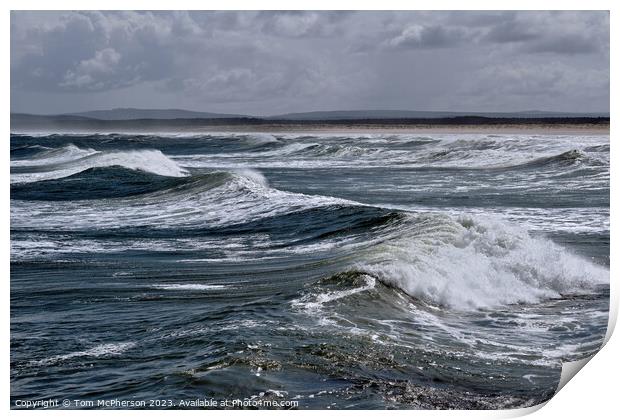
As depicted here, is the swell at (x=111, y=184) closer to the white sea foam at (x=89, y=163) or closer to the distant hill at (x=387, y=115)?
the white sea foam at (x=89, y=163)

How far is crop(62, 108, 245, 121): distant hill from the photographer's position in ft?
22.5

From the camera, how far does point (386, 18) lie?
5.91 m

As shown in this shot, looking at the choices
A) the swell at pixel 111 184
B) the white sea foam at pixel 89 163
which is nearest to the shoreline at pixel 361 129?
the white sea foam at pixel 89 163

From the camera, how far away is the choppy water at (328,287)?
212 inches

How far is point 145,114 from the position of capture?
7.05 meters

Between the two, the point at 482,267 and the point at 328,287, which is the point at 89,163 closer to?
the point at 328,287

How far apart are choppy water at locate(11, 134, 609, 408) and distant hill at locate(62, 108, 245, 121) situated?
2.08ft

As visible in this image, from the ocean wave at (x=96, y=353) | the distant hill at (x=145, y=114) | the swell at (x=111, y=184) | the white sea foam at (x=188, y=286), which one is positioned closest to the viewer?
the ocean wave at (x=96, y=353)

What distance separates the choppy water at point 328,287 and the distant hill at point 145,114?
634 mm

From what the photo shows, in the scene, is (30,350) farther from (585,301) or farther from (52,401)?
(585,301)

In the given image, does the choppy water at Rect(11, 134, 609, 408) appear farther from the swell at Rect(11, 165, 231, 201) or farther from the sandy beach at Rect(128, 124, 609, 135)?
the swell at Rect(11, 165, 231, 201)

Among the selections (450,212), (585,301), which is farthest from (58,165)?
(585,301)

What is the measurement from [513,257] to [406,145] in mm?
5366

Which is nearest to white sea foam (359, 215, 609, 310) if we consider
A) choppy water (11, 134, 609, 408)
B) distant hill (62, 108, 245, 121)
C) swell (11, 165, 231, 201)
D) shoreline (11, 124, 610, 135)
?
choppy water (11, 134, 609, 408)
